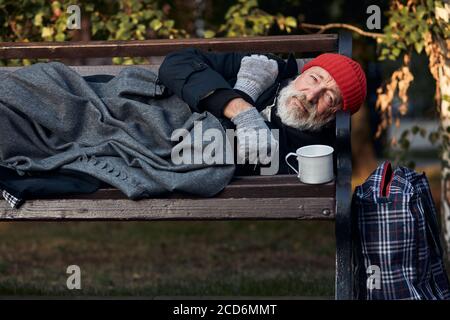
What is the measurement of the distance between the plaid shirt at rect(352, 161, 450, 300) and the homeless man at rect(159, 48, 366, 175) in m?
0.44

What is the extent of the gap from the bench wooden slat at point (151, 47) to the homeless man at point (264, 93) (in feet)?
0.63

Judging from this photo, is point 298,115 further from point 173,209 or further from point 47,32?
point 47,32

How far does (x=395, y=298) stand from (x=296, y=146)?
0.84 m

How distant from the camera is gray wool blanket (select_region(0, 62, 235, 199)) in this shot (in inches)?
135

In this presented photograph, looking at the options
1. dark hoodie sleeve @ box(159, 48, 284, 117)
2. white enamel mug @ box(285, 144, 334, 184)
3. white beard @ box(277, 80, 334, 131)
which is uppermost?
dark hoodie sleeve @ box(159, 48, 284, 117)

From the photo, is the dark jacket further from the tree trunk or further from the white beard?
the tree trunk

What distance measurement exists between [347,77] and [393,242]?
77 cm

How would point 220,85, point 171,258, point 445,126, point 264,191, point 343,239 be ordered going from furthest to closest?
point 171,258 < point 445,126 < point 220,85 < point 264,191 < point 343,239

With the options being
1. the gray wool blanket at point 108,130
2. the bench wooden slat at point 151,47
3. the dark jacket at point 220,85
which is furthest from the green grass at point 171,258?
the gray wool blanket at point 108,130

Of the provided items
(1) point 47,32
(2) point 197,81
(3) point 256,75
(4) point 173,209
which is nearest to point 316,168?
(4) point 173,209

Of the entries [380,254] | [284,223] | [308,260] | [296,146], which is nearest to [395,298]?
[380,254]

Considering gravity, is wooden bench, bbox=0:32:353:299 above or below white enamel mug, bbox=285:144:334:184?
below

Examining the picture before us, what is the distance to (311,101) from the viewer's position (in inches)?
150

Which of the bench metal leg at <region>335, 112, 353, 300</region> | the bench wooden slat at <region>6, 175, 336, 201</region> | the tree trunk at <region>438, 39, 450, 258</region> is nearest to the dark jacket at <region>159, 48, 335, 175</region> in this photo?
the bench wooden slat at <region>6, 175, 336, 201</region>
